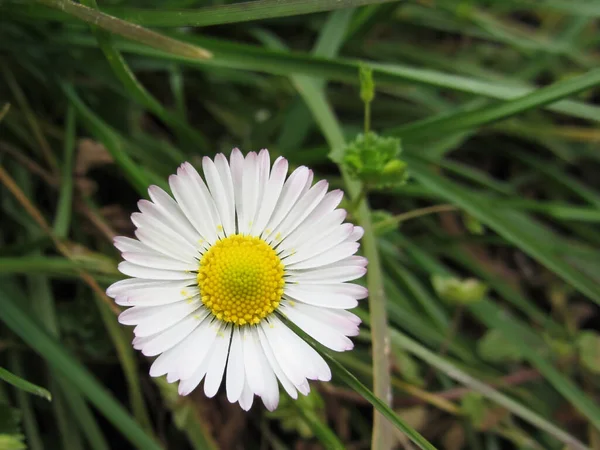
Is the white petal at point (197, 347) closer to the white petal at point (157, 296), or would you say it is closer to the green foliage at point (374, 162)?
the white petal at point (157, 296)

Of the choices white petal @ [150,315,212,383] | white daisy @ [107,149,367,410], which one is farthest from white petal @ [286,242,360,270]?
white petal @ [150,315,212,383]

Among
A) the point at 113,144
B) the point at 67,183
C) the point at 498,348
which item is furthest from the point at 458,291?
the point at 67,183

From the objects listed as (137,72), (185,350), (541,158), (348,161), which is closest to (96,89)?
(137,72)

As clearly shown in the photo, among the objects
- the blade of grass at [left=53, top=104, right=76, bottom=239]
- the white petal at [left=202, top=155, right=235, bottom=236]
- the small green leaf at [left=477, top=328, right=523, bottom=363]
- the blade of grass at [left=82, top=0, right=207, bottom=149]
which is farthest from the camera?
the small green leaf at [left=477, top=328, right=523, bottom=363]

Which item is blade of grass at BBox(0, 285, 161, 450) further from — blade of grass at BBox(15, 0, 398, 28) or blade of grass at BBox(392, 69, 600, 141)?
blade of grass at BBox(392, 69, 600, 141)

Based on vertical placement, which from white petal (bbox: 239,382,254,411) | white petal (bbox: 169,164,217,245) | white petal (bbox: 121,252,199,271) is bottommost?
white petal (bbox: 239,382,254,411)
